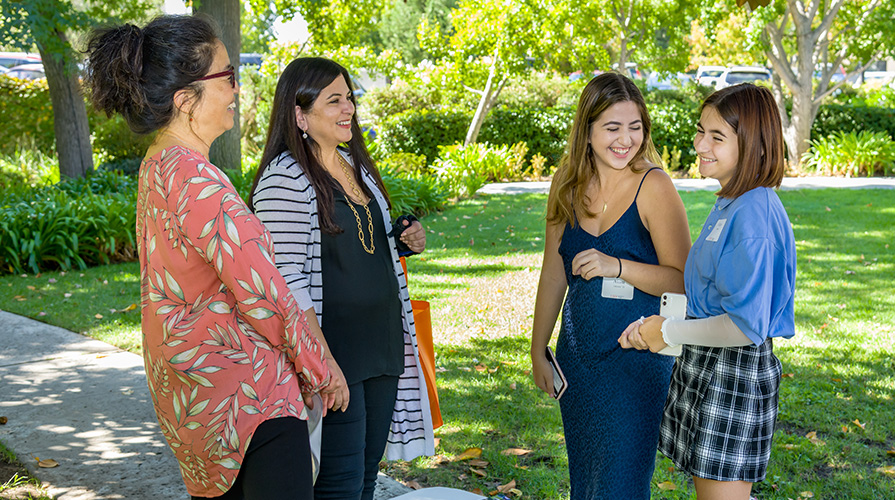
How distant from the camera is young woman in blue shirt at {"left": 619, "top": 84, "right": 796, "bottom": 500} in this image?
79.0 inches

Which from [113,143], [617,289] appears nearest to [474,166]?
[113,143]

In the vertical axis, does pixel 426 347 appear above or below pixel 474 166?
below

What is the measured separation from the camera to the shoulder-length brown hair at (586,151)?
8.01 ft

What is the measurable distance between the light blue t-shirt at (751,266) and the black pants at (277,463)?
1.18 m

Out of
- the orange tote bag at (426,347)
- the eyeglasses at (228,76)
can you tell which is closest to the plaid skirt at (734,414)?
the orange tote bag at (426,347)

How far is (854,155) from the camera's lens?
14.1m

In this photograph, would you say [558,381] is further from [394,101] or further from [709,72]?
[709,72]

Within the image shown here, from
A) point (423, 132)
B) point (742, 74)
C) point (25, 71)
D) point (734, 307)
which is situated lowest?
point (734, 307)

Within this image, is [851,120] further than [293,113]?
Yes

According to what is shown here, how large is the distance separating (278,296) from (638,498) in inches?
54.7

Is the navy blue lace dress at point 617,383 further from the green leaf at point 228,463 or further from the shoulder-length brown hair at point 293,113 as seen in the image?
the green leaf at point 228,463

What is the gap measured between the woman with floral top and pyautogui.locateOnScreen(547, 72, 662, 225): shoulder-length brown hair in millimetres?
1072

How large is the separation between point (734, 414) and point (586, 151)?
974mm

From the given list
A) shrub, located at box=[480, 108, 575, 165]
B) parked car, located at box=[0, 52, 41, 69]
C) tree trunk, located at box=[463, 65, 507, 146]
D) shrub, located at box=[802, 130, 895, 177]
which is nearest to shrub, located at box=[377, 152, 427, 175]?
tree trunk, located at box=[463, 65, 507, 146]
